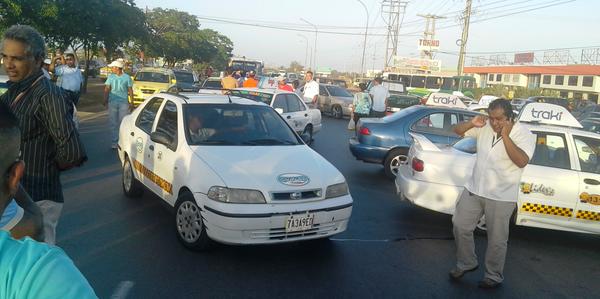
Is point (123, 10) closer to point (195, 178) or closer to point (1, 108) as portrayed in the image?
point (195, 178)

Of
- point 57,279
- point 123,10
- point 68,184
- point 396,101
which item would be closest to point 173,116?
point 68,184

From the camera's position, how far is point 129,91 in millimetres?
10914

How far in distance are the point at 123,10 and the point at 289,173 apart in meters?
21.9

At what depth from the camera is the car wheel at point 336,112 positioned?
24547 millimetres

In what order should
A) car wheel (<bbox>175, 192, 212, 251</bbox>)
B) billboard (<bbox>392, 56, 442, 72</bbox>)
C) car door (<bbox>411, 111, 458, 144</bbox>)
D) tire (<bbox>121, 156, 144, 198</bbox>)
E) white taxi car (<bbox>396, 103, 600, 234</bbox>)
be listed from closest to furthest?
car wheel (<bbox>175, 192, 212, 251</bbox>), white taxi car (<bbox>396, 103, 600, 234</bbox>), tire (<bbox>121, 156, 144, 198</bbox>), car door (<bbox>411, 111, 458, 144</bbox>), billboard (<bbox>392, 56, 442, 72</bbox>)

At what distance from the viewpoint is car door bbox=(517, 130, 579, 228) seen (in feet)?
20.7

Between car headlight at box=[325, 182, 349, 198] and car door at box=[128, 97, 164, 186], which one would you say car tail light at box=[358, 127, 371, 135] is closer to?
car door at box=[128, 97, 164, 186]

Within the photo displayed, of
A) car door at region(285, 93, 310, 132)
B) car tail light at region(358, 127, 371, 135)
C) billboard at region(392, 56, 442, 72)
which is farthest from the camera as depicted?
billboard at region(392, 56, 442, 72)

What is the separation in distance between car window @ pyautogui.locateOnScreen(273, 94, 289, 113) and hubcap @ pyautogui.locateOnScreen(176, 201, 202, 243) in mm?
7388

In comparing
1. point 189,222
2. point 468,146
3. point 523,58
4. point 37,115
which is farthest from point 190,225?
point 523,58

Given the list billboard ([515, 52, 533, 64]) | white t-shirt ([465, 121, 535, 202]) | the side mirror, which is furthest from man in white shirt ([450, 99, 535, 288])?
billboard ([515, 52, 533, 64])

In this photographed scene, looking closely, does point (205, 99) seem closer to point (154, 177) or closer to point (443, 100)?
point (154, 177)

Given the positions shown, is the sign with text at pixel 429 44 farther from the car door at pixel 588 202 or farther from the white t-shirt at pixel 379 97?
the car door at pixel 588 202

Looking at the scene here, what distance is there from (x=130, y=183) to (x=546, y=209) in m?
5.29
